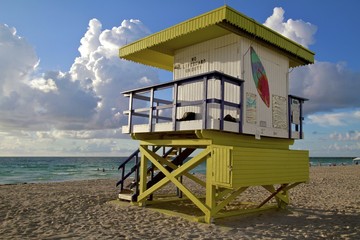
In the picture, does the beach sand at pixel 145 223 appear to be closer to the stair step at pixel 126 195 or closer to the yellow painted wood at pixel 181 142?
the stair step at pixel 126 195

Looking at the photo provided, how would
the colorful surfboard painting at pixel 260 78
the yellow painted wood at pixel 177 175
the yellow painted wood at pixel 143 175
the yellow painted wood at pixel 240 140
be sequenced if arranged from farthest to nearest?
1. the yellow painted wood at pixel 143 175
2. the colorful surfboard painting at pixel 260 78
3. the yellow painted wood at pixel 177 175
4. the yellow painted wood at pixel 240 140

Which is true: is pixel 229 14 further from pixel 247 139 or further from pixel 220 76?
pixel 247 139

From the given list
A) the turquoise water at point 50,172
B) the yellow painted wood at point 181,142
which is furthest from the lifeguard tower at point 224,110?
the turquoise water at point 50,172

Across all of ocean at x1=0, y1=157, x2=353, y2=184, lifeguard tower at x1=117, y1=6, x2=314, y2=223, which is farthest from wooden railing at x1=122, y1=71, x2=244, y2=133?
ocean at x1=0, y1=157, x2=353, y2=184

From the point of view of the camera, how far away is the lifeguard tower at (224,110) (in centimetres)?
827

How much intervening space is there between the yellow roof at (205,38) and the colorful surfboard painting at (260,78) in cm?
57

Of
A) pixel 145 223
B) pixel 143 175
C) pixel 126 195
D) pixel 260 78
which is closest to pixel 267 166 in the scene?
pixel 260 78

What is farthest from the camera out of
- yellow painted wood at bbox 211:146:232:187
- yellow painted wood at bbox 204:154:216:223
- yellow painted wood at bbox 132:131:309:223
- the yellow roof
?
the yellow roof

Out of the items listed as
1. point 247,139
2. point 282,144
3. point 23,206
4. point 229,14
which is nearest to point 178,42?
point 229,14

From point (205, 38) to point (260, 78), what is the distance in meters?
2.09

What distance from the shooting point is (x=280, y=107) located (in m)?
10.8

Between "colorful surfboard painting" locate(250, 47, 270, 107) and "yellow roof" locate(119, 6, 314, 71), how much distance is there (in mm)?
565

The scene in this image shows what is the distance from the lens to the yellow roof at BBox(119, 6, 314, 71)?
8.66m

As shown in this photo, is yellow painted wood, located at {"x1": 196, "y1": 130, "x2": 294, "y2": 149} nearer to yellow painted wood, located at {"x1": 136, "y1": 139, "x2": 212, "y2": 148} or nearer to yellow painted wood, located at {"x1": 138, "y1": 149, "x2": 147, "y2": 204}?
yellow painted wood, located at {"x1": 136, "y1": 139, "x2": 212, "y2": 148}
